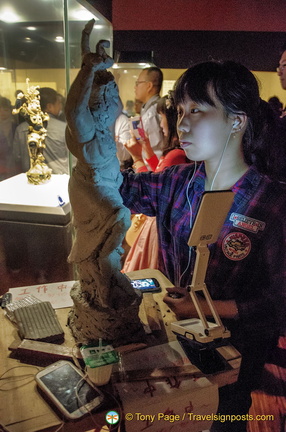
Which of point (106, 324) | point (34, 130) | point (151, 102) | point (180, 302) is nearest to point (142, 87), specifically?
point (151, 102)

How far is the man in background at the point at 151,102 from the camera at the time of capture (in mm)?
2189

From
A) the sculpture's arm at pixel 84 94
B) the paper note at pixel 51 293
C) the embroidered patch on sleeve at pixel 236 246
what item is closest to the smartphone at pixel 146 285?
the paper note at pixel 51 293

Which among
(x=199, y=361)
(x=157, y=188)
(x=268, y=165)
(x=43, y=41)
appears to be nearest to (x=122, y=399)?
(x=199, y=361)

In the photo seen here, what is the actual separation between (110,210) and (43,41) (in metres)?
2.68

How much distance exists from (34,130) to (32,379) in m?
2.14

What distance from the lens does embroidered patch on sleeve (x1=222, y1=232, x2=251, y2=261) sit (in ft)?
3.76

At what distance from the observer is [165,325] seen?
123 cm

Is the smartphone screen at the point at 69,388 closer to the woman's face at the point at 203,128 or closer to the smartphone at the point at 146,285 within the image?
the smartphone at the point at 146,285

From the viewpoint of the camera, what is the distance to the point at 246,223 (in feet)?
3.75

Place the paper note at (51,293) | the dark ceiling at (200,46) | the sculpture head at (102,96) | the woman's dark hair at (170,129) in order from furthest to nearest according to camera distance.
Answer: the dark ceiling at (200,46) < the woman's dark hair at (170,129) < the paper note at (51,293) < the sculpture head at (102,96)

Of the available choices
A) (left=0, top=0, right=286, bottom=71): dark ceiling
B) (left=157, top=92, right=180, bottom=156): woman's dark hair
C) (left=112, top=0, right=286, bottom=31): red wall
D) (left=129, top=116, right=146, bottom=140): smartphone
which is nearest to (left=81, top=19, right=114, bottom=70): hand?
(left=157, top=92, right=180, bottom=156): woman's dark hair

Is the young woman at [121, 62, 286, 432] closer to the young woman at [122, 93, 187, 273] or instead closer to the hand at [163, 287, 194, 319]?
the hand at [163, 287, 194, 319]

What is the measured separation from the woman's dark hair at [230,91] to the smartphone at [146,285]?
26.4 inches

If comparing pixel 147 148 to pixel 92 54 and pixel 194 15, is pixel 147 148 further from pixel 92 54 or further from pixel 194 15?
pixel 92 54
